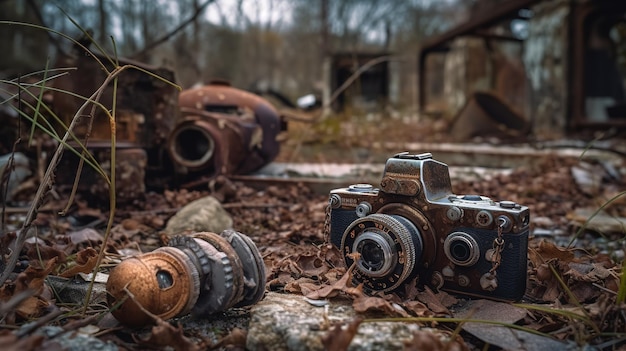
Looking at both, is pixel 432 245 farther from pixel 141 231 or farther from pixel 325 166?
pixel 325 166

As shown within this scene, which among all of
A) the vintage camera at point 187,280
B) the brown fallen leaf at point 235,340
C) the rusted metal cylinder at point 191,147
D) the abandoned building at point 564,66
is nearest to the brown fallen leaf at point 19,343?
the vintage camera at point 187,280

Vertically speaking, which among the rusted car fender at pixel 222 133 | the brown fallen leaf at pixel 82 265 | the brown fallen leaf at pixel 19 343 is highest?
the rusted car fender at pixel 222 133

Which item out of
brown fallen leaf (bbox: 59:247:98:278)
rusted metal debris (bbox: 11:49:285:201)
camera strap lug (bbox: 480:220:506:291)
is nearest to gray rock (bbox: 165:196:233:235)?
rusted metal debris (bbox: 11:49:285:201)

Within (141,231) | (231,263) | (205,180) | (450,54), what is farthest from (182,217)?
(450,54)

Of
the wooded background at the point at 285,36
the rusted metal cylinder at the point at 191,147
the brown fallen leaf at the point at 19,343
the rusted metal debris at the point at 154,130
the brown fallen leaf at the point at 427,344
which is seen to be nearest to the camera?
the brown fallen leaf at the point at 19,343

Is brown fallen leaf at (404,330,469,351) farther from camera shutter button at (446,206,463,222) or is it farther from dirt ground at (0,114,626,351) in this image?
camera shutter button at (446,206,463,222)

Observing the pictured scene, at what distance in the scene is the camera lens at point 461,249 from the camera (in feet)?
5.57

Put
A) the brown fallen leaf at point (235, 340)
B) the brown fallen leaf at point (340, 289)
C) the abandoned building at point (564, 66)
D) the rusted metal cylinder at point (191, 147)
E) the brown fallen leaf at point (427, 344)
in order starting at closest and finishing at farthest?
the brown fallen leaf at point (427, 344), the brown fallen leaf at point (235, 340), the brown fallen leaf at point (340, 289), the rusted metal cylinder at point (191, 147), the abandoned building at point (564, 66)

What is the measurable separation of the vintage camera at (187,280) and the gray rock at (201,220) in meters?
1.32

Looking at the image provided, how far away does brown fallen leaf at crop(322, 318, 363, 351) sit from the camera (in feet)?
4.32

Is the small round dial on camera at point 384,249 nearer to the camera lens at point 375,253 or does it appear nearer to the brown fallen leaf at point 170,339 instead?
the camera lens at point 375,253

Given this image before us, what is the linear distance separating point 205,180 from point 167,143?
1.22 ft

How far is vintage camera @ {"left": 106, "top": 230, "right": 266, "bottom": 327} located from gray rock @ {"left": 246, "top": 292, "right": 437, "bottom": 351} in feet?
0.29

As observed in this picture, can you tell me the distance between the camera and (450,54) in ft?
41.9
